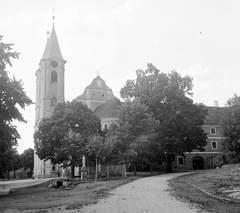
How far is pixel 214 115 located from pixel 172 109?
26028 mm

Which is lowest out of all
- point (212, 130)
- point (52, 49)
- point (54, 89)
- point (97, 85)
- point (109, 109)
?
point (212, 130)

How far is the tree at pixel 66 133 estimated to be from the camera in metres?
39.8

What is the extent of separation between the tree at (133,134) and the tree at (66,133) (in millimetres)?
5294

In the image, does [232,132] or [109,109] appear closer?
[232,132]

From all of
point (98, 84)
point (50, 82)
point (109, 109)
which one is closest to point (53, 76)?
point (50, 82)

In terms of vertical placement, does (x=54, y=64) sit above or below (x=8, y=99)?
above

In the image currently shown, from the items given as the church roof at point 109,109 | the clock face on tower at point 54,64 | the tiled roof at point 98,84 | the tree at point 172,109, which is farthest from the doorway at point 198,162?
the clock face on tower at point 54,64

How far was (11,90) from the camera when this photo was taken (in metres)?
23.9

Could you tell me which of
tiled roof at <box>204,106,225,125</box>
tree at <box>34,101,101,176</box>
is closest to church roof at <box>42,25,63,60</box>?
tree at <box>34,101,101,176</box>

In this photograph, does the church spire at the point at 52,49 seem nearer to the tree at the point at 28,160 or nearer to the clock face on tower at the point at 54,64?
the clock face on tower at the point at 54,64

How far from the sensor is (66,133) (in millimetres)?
43219

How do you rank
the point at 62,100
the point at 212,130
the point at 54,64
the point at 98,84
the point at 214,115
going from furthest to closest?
the point at 98,84, the point at 54,64, the point at 214,115, the point at 62,100, the point at 212,130

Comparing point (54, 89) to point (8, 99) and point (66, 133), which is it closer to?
point (66, 133)

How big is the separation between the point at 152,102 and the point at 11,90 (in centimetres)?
2356
